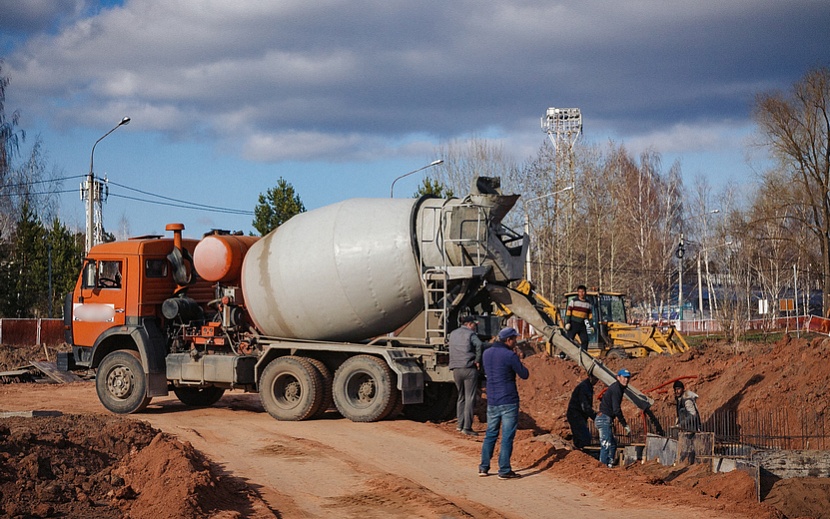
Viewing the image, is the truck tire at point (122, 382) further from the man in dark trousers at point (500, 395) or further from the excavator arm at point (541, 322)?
the man in dark trousers at point (500, 395)

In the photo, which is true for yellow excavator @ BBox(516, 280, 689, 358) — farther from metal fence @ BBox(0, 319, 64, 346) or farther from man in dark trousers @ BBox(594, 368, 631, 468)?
metal fence @ BBox(0, 319, 64, 346)

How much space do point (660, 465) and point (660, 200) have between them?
59684 mm

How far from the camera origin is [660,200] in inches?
2761

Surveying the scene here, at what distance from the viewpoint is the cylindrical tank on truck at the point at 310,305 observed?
48.4 ft

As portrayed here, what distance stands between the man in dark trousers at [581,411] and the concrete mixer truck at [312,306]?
63 cm

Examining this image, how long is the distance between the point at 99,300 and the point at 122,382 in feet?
5.53

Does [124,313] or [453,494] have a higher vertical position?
[124,313]

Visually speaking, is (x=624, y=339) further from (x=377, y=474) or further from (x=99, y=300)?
(x=377, y=474)

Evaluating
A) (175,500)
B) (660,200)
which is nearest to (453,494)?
(175,500)

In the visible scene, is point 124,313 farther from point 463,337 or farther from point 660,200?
point 660,200

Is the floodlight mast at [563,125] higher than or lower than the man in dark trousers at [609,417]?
higher

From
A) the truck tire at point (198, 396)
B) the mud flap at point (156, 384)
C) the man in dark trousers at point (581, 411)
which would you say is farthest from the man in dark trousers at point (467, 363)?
the truck tire at point (198, 396)

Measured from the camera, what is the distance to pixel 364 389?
50.0 feet

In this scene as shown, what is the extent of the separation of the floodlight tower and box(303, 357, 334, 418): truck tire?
32.5 m
